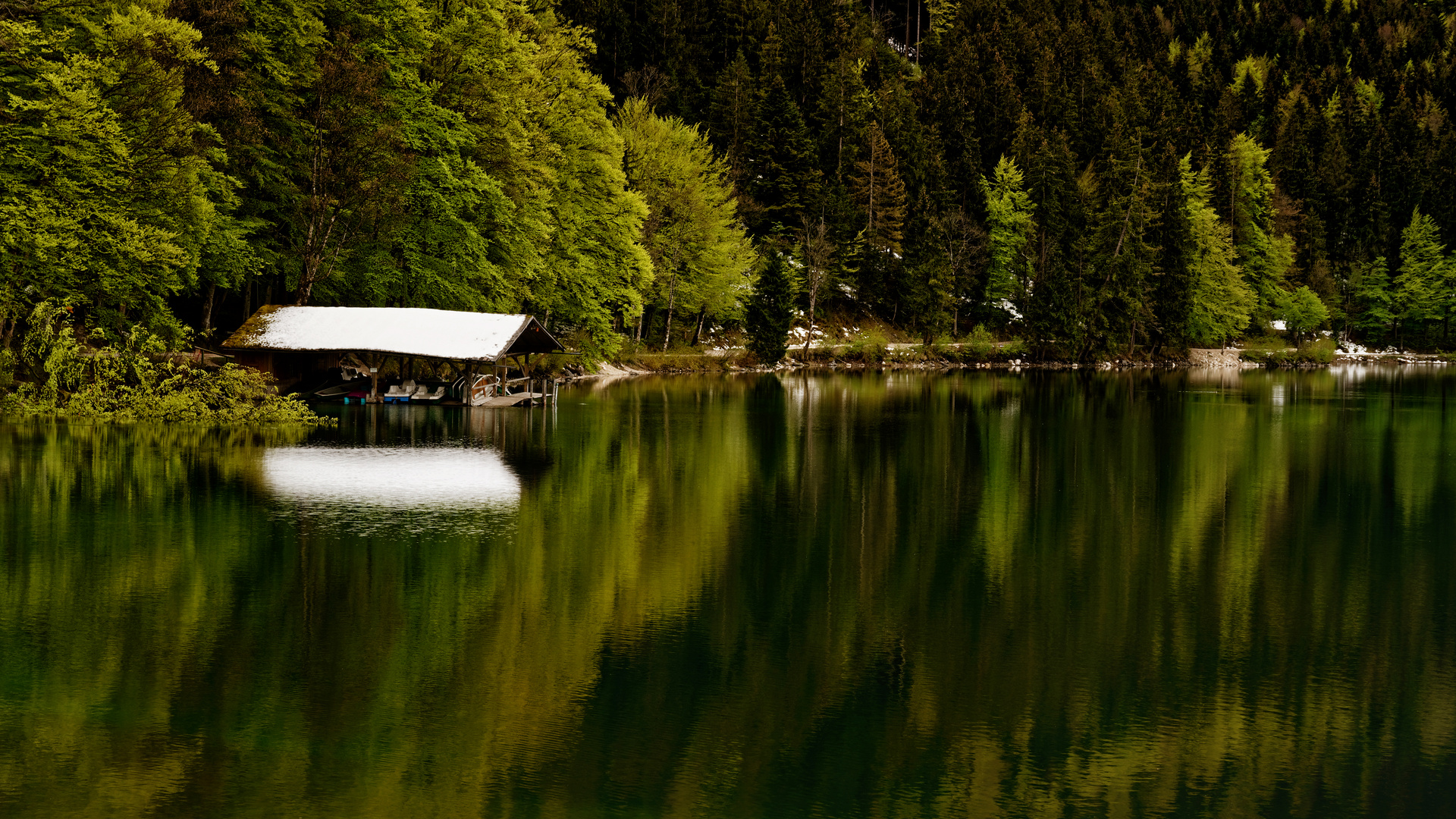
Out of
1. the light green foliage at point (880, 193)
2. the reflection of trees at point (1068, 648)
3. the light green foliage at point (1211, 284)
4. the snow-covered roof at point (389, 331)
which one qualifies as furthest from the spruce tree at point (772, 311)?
the reflection of trees at point (1068, 648)

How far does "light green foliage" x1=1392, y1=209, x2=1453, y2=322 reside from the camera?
375 feet

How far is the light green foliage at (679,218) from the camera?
7356cm

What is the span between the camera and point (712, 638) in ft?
44.2

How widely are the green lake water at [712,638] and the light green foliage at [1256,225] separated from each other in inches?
3356

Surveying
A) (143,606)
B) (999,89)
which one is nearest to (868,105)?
(999,89)

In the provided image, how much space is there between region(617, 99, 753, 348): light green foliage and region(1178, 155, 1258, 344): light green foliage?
3954 centimetres

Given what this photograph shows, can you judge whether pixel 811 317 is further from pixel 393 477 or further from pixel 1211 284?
Answer: pixel 393 477

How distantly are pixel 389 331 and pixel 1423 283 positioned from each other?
339ft

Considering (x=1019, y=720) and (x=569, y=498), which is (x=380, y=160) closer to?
(x=569, y=498)

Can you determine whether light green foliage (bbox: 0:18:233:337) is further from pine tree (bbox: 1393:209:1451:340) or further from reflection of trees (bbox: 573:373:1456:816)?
pine tree (bbox: 1393:209:1451:340)

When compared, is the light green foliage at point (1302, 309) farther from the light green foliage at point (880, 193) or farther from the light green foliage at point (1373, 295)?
the light green foliage at point (880, 193)

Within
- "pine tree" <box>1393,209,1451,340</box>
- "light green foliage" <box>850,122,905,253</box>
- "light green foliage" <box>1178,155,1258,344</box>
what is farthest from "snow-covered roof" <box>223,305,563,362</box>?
"pine tree" <box>1393,209,1451,340</box>

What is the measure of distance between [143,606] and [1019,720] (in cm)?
965

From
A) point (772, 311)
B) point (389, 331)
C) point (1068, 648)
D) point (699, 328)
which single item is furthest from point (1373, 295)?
point (1068, 648)
